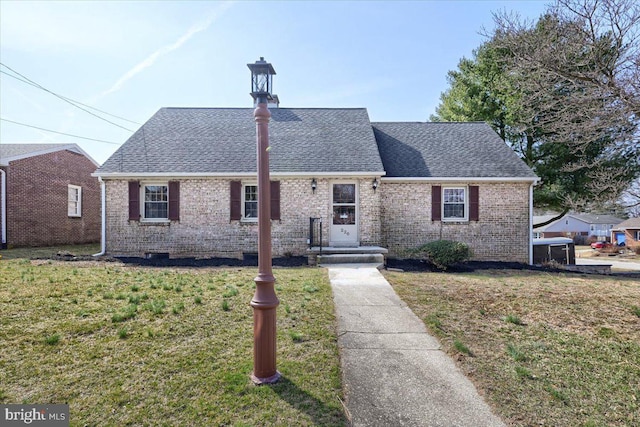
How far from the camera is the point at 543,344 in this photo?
163 inches

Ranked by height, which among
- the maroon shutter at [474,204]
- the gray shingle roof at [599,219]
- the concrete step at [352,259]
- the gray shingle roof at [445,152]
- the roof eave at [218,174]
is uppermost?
the gray shingle roof at [445,152]

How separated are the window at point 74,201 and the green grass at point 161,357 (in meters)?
12.5

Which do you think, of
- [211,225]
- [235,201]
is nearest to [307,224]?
[235,201]

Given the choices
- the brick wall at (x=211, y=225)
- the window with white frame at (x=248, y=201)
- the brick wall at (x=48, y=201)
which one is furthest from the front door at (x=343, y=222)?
the brick wall at (x=48, y=201)

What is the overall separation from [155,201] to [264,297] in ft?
32.3

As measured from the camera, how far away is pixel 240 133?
13.0 meters

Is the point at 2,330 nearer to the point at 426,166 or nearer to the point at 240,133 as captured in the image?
the point at 240,133

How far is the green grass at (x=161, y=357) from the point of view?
9.02 feet

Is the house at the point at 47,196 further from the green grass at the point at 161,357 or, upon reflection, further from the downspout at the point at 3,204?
the green grass at the point at 161,357

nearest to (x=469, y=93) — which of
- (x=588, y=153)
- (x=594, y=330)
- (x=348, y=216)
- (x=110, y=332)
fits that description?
(x=588, y=153)

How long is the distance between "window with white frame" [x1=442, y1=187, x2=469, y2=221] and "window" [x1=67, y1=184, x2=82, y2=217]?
1713cm

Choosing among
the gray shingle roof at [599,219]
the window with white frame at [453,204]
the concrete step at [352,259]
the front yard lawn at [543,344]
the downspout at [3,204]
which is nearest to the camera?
the front yard lawn at [543,344]

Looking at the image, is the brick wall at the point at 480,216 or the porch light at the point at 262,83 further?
the brick wall at the point at 480,216

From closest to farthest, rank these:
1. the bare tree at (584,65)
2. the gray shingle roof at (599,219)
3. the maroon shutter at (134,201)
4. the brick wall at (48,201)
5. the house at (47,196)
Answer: the bare tree at (584,65), the maroon shutter at (134,201), the house at (47,196), the brick wall at (48,201), the gray shingle roof at (599,219)
